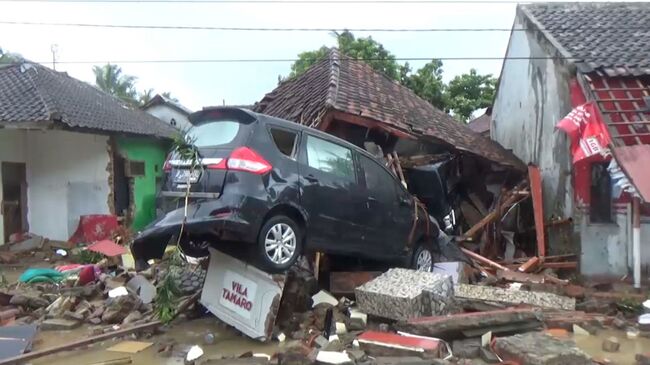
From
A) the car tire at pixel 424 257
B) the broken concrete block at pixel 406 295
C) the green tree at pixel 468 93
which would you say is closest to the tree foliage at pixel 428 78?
the green tree at pixel 468 93

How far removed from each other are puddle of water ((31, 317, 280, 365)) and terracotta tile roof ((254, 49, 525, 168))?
4.38m

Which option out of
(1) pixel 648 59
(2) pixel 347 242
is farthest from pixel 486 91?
(2) pixel 347 242

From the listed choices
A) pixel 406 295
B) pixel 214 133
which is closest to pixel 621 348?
pixel 406 295

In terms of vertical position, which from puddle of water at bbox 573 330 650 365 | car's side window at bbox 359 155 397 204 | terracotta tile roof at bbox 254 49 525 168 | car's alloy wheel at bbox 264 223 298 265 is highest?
terracotta tile roof at bbox 254 49 525 168

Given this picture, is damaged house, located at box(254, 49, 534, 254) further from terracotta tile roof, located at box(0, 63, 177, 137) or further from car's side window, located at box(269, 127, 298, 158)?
terracotta tile roof, located at box(0, 63, 177, 137)

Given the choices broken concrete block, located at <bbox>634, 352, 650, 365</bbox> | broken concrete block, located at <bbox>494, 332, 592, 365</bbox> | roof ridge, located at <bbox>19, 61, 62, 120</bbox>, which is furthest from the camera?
roof ridge, located at <bbox>19, 61, 62, 120</bbox>

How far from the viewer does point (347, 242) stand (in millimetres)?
7285

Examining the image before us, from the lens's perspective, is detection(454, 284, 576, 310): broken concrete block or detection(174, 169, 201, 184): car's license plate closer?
detection(174, 169, 201, 184): car's license plate

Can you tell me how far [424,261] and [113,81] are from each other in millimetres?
27657

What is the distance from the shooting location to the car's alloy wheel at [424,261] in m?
8.73

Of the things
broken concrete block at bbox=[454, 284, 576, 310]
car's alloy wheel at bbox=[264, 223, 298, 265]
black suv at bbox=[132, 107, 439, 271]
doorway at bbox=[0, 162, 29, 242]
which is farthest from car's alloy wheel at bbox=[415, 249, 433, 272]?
doorway at bbox=[0, 162, 29, 242]

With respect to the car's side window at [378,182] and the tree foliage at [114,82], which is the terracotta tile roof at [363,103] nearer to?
the car's side window at [378,182]

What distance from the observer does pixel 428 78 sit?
25016 mm

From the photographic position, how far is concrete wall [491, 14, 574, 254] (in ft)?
35.8
